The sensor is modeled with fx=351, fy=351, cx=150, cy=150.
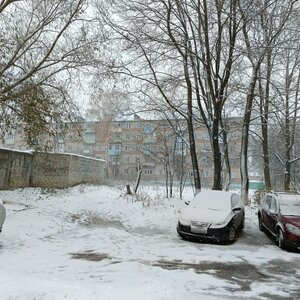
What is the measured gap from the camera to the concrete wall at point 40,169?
19.9 meters

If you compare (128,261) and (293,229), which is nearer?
(128,261)

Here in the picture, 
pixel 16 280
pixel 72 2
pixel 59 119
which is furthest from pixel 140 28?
pixel 16 280

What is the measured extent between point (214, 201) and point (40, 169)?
14361mm

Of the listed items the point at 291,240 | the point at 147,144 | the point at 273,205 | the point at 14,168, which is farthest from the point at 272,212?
the point at 147,144

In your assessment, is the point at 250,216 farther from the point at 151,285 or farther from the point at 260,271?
the point at 151,285

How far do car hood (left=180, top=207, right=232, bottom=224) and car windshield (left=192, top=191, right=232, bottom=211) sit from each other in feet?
1.08

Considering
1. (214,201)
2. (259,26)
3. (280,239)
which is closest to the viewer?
(280,239)

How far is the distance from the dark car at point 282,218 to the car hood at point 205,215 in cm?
145

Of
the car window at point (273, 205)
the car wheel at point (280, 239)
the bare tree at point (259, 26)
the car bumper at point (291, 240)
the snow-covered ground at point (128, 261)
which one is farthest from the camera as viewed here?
the bare tree at point (259, 26)

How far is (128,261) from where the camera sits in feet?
25.4

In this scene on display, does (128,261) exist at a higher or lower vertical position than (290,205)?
lower

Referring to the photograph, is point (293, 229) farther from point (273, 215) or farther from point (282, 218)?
point (273, 215)

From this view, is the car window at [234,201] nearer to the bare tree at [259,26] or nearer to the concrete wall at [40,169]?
the bare tree at [259,26]

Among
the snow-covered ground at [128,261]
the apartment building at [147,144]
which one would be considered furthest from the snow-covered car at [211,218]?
the apartment building at [147,144]
